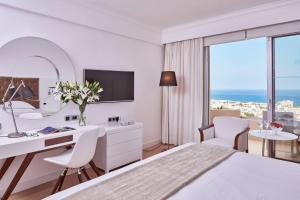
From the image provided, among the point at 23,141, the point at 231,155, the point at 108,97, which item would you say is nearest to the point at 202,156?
the point at 231,155

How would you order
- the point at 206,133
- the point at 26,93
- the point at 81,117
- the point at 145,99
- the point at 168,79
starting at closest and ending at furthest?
the point at 26,93
the point at 81,117
the point at 206,133
the point at 168,79
the point at 145,99

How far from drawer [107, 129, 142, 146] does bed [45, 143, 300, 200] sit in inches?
51.8

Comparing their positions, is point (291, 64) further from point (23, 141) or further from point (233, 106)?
point (23, 141)

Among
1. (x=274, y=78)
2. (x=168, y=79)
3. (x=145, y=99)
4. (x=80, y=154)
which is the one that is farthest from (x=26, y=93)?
(x=274, y=78)

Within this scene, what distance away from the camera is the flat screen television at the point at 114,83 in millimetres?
3326

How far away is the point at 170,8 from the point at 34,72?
2272mm

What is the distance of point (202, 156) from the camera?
6.55 ft

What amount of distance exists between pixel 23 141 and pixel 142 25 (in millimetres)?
3018

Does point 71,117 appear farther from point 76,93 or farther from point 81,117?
point 76,93

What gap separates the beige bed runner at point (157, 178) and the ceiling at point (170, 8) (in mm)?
2306

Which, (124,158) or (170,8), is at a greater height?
(170,8)

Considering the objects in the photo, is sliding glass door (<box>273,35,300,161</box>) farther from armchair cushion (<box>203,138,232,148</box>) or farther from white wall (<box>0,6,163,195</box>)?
white wall (<box>0,6,163,195</box>)

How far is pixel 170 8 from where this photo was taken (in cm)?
336

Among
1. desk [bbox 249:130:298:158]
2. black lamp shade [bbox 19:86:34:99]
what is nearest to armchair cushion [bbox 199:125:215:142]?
desk [bbox 249:130:298:158]
